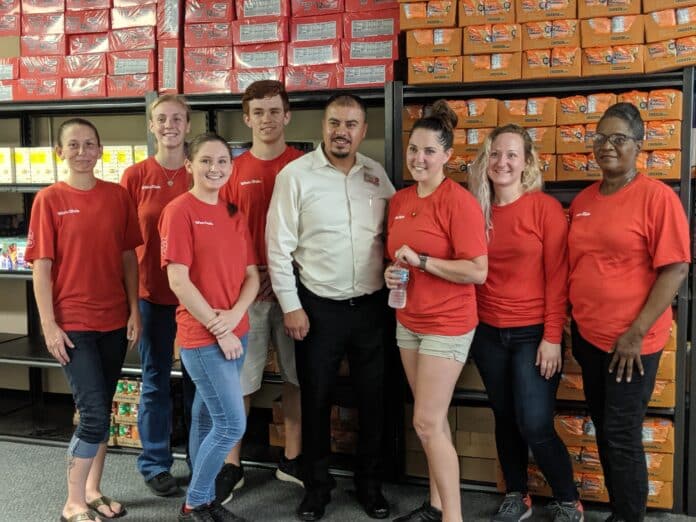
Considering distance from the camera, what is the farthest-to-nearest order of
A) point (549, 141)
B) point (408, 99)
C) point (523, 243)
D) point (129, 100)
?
point (129, 100), point (408, 99), point (549, 141), point (523, 243)

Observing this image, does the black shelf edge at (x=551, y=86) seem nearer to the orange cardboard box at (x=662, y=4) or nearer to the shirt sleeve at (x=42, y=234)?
the orange cardboard box at (x=662, y=4)

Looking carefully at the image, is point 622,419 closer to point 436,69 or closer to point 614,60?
point 614,60

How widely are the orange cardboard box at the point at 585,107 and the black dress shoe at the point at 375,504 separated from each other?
185cm

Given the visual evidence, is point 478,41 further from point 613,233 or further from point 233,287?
point 233,287

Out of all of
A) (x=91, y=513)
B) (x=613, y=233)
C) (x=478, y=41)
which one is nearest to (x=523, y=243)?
(x=613, y=233)

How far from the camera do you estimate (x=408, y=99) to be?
3160mm

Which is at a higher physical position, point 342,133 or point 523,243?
point 342,133

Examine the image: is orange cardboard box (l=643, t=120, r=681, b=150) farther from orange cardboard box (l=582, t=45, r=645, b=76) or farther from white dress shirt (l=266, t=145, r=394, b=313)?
white dress shirt (l=266, t=145, r=394, b=313)

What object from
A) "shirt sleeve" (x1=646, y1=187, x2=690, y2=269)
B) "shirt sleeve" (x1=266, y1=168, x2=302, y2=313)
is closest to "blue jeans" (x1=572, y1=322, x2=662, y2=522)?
"shirt sleeve" (x1=646, y1=187, x2=690, y2=269)

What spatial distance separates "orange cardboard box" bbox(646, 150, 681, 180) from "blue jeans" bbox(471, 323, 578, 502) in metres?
0.91

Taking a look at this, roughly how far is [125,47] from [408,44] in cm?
153

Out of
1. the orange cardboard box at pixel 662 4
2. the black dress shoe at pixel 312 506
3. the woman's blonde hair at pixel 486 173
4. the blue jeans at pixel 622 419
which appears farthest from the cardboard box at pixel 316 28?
the black dress shoe at pixel 312 506

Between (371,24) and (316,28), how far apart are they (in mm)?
278

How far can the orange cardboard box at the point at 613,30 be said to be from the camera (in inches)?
110
